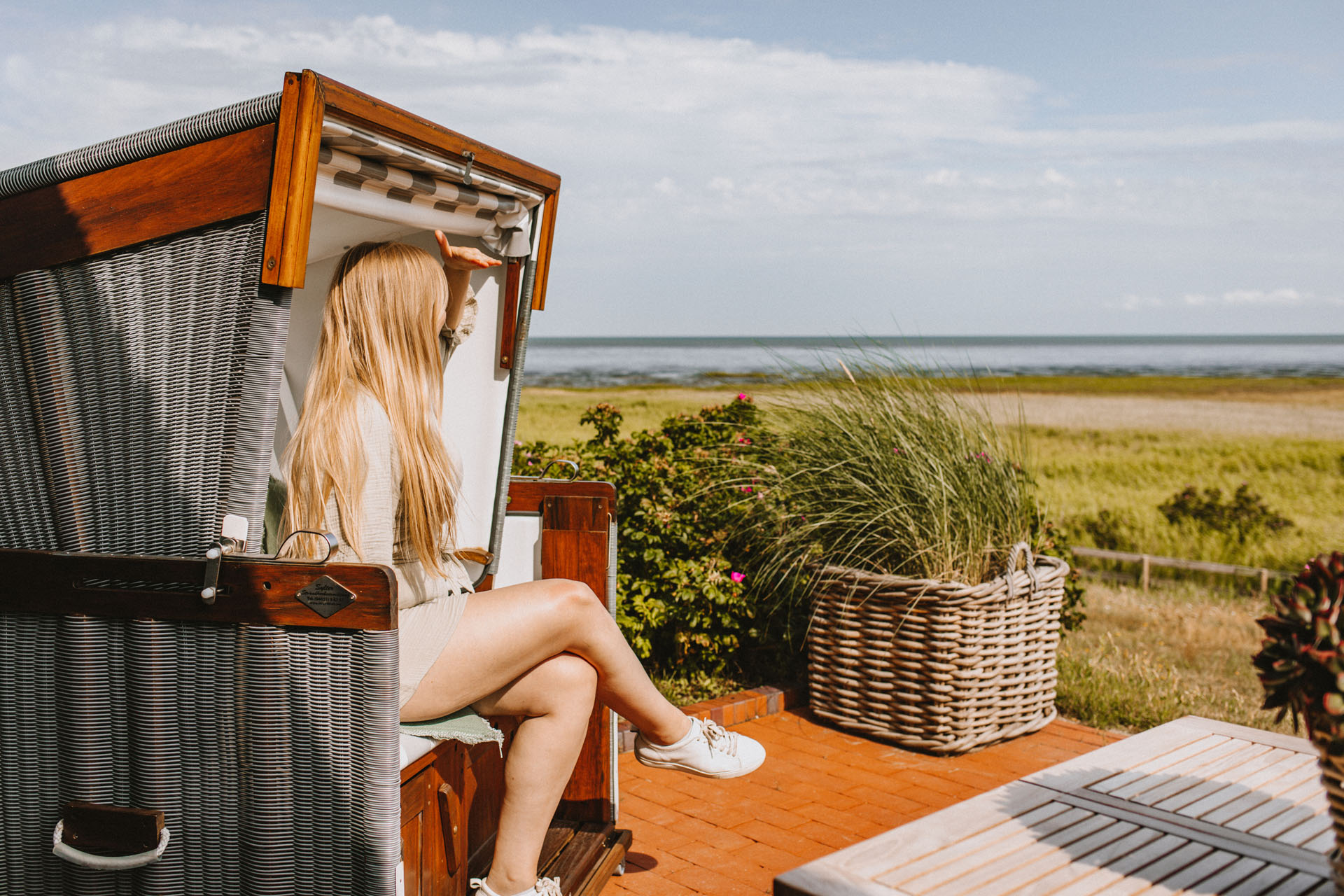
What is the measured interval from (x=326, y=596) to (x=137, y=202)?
0.72 metres

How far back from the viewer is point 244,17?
605 cm

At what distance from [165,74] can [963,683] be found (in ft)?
18.7

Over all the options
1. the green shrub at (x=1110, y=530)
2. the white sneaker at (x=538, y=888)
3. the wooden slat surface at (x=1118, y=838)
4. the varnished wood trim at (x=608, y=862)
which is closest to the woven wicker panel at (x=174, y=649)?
the white sneaker at (x=538, y=888)

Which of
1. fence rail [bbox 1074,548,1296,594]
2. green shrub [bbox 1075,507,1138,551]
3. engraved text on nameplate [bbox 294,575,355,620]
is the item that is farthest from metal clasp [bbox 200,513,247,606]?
green shrub [bbox 1075,507,1138,551]

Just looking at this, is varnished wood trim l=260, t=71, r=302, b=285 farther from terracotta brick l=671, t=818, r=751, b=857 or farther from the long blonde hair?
terracotta brick l=671, t=818, r=751, b=857

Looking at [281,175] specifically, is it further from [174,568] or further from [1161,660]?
[1161,660]

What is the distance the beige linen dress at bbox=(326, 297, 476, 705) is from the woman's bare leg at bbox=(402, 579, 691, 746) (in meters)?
0.03

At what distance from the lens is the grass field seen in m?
3.90

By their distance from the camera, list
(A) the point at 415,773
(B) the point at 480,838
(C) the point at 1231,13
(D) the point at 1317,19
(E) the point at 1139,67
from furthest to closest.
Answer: (E) the point at 1139,67, (D) the point at 1317,19, (C) the point at 1231,13, (B) the point at 480,838, (A) the point at 415,773

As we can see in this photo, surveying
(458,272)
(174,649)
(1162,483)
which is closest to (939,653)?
(458,272)

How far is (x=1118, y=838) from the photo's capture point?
1.44m

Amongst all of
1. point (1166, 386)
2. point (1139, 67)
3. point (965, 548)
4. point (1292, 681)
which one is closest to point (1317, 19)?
point (1139, 67)

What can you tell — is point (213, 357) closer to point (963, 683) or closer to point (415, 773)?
point (415, 773)

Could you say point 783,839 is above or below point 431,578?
below
